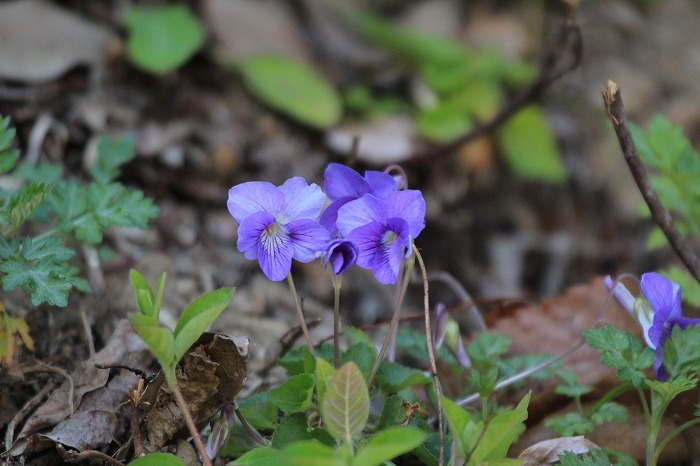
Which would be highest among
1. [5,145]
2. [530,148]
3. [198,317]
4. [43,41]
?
[198,317]

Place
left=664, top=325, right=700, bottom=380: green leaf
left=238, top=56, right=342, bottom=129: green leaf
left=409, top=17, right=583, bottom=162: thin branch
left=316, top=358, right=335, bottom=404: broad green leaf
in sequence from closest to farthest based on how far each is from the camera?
left=316, top=358, right=335, bottom=404: broad green leaf → left=664, top=325, right=700, bottom=380: green leaf → left=409, top=17, right=583, bottom=162: thin branch → left=238, top=56, right=342, bottom=129: green leaf

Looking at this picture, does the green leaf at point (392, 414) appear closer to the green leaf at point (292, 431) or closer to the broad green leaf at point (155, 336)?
the green leaf at point (292, 431)

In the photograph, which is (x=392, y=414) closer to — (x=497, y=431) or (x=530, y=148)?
(x=497, y=431)

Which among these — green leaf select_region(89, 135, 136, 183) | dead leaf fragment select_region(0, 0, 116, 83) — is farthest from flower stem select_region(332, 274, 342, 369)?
dead leaf fragment select_region(0, 0, 116, 83)

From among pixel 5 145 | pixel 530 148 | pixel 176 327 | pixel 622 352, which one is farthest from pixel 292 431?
pixel 530 148

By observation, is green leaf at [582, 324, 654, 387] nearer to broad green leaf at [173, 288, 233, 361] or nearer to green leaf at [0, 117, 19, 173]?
broad green leaf at [173, 288, 233, 361]
